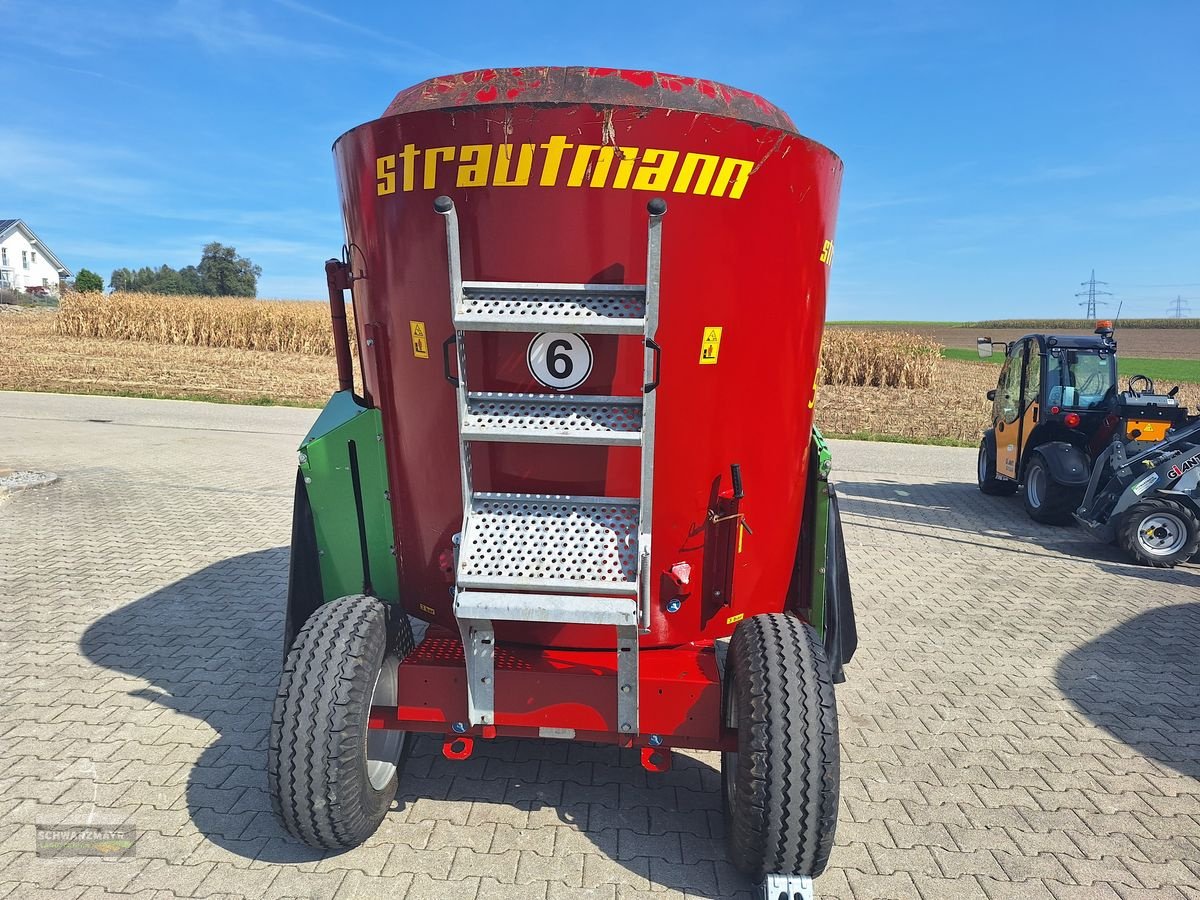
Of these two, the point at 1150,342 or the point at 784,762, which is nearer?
the point at 784,762

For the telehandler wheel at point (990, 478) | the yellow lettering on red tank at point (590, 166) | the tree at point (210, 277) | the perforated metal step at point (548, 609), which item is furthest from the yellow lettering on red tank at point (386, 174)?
the tree at point (210, 277)

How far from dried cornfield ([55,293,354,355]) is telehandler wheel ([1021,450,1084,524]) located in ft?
69.2

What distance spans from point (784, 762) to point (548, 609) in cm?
91

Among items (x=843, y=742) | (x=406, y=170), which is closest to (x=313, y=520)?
(x=406, y=170)

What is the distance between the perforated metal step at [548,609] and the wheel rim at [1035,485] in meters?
7.79

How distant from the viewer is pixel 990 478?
10.2 m

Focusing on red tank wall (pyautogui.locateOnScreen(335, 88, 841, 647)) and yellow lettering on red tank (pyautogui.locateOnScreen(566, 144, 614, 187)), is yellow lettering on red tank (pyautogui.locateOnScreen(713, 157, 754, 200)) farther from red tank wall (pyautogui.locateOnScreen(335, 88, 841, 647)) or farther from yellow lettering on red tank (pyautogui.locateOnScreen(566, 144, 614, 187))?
yellow lettering on red tank (pyautogui.locateOnScreen(566, 144, 614, 187))

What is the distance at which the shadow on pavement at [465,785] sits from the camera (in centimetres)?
304

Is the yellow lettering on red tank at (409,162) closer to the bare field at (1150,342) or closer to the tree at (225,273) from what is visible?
the bare field at (1150,342)

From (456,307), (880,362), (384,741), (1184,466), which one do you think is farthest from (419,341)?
(880,362)

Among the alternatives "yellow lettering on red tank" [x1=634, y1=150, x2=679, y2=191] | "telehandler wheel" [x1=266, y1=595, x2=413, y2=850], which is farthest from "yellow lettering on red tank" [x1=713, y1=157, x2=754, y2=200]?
"telehandler wheel" [x1=266, y1=595, x2=413, y2=850]

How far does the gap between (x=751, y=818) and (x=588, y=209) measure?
211 centimetres

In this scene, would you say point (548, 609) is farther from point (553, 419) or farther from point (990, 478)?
point (990, 478)

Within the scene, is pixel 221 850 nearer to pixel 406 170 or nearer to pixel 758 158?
pixel 406 170
